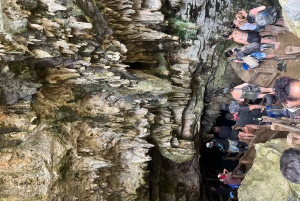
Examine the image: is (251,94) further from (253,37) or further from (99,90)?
(99,90)

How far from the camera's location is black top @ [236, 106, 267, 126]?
27.1ft

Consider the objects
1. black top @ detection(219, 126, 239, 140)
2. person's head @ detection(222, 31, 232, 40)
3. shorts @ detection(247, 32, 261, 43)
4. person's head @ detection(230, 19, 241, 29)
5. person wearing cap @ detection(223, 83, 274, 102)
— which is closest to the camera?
person wearing cap @ detection(223, 83, 274, 102)

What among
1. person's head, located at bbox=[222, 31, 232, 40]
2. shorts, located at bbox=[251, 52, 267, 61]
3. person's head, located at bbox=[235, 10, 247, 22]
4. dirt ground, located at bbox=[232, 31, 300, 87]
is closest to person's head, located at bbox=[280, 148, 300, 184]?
dirt ground, located at bbox=[232, 31, 300, 87]

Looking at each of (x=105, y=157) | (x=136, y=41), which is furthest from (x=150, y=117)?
(x=136, y=41)

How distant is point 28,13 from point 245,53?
5997 millimetres

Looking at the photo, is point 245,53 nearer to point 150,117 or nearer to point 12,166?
point 150,117

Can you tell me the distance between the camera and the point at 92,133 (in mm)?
8086

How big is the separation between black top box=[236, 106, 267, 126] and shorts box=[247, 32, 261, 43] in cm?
199

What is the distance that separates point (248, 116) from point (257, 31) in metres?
2.51

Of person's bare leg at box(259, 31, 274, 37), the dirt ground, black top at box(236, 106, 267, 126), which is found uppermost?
person's bare leg at box(259, 31, 274, 37)

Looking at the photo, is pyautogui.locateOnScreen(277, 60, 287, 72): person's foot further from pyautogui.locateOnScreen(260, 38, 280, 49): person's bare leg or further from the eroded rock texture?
the eroded rock texture

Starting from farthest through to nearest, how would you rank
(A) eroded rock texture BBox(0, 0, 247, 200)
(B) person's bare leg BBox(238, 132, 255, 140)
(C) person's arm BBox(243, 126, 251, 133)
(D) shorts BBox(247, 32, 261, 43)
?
(B) person's bare leg BBox(238, 132, 255, 140)
(C) person's arm BBox(243, 126, 251, 133)
(D) shorts BBox(247, 32, 261, 43)
(A) eroded rock texture BBox(0, 0, 247, 200)

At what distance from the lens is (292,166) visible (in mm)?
5789

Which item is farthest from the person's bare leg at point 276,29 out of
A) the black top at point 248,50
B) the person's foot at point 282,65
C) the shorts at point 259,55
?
the person's foot at point 282,65
